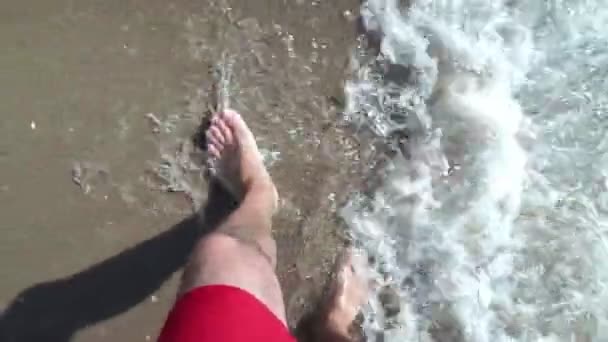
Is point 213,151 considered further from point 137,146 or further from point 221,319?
point 221,319

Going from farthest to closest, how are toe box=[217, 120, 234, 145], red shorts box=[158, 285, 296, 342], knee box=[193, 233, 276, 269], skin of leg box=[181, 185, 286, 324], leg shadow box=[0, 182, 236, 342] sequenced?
toe box=[217, 120, 234, 145] < leg shadow box=[0, 182, 236, 342] < knee box=[193, 233, 276, 269] < skin of leg box=[181, 185, 286, 324] < red shorts box=[158, 285, 296, 342]

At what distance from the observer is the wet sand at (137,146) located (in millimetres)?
2555

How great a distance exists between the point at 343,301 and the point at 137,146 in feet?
2.96

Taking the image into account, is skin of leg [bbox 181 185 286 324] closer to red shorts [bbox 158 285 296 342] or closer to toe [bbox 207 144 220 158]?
red shorts [bbox 158 285 296 342]

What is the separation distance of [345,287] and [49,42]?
1353 millimetres

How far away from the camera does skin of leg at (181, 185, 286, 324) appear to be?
6.65 feet

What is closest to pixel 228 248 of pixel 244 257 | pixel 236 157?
pixel 244 257

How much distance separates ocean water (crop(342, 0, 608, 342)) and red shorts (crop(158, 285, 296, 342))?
2.85 feet

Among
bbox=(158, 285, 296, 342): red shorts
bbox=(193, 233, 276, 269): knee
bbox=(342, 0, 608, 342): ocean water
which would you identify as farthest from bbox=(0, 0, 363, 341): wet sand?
bbox=(158, 285, 296, 342): red shorts

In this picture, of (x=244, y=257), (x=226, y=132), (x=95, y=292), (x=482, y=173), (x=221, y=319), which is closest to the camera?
(x=221, y=319)

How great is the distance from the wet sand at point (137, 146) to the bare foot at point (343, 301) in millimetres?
57

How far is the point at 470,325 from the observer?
272cm

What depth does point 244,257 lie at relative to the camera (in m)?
2.17

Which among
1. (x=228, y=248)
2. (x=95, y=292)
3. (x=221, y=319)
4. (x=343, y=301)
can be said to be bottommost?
(x=95, y=292)
